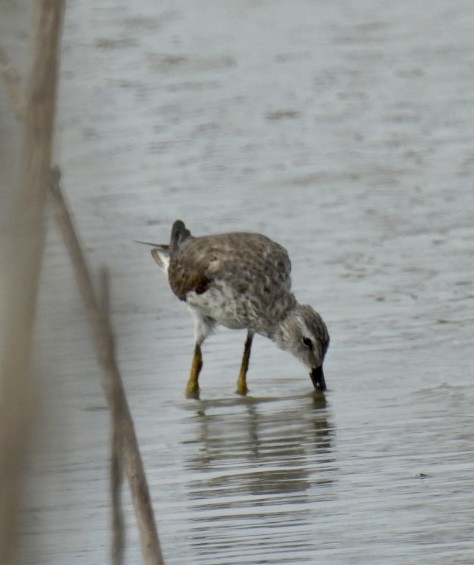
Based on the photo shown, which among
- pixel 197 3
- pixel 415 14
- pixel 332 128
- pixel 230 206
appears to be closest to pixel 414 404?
pixel 230 206

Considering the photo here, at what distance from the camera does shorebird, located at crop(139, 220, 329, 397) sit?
9.53 m

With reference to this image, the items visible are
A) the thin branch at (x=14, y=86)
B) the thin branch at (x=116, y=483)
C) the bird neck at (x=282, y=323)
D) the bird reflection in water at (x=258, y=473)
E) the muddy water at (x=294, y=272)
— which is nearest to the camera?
the thin branch at (x=14, y=86)

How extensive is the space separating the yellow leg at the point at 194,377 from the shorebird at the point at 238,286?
87 mm

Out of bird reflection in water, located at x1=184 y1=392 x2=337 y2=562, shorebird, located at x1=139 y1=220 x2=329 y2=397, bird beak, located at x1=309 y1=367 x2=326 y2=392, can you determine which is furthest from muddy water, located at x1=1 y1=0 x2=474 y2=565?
shorebird, located at x1=139 y1=220 x2=329 y2=397

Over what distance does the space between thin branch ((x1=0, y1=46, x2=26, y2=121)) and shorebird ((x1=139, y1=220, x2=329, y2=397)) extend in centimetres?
660

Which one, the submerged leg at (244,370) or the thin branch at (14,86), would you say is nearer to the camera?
the thin branch at (14,86)

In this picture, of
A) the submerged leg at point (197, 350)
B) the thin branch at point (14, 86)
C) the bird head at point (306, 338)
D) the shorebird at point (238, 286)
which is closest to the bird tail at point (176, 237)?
the shorebird at point (238, 286)

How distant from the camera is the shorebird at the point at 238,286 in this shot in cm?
953

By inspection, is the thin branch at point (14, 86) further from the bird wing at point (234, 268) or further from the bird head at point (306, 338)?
the bird wing at point (234, 268)

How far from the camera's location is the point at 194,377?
902cm

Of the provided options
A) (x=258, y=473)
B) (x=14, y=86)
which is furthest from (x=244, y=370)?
(x=14, y=86)

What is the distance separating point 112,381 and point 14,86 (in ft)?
2.17

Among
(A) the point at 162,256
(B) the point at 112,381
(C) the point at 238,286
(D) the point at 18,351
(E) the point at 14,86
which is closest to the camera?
(D) the point at 18,351

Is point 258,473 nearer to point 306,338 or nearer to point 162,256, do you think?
point 306,338
